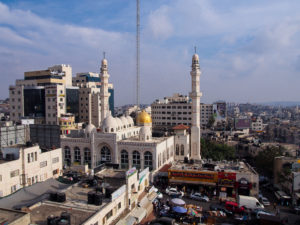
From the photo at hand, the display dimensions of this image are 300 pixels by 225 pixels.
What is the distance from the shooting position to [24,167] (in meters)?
23.9

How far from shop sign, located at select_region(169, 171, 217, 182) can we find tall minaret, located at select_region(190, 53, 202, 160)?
10017mm

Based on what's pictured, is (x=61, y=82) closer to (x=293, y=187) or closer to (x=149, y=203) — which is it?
(x=149, y=203)

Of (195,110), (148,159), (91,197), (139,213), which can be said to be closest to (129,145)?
(148,159)

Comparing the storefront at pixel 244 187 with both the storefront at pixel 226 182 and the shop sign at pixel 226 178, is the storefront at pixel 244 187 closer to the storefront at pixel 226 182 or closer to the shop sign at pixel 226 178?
the storefront at pixel 226 182

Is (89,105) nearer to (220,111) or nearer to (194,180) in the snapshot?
(194,180)

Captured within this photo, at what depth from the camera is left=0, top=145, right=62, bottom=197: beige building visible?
870 inches

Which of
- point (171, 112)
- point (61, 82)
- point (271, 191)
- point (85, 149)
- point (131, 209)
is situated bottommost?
point (271, 191)

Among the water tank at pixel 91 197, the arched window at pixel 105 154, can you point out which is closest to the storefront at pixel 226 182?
the arched window at pixel 105 154

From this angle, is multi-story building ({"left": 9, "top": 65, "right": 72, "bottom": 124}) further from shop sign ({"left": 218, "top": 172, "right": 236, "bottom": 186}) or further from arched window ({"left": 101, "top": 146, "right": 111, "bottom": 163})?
shop sign ({"left": 218, "top": 172, "right": 236, "bottom": 186})

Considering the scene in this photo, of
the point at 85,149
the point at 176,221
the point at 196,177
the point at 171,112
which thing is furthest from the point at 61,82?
the point at 176,221

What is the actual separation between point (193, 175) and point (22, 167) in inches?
711

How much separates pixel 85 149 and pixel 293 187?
26.7 m

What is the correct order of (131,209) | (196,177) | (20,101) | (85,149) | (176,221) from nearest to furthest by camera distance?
(131,209) < (176,221) < (196,177) < (85,149) < (20,101)

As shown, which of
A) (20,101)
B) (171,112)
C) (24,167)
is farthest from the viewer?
(171,112)
